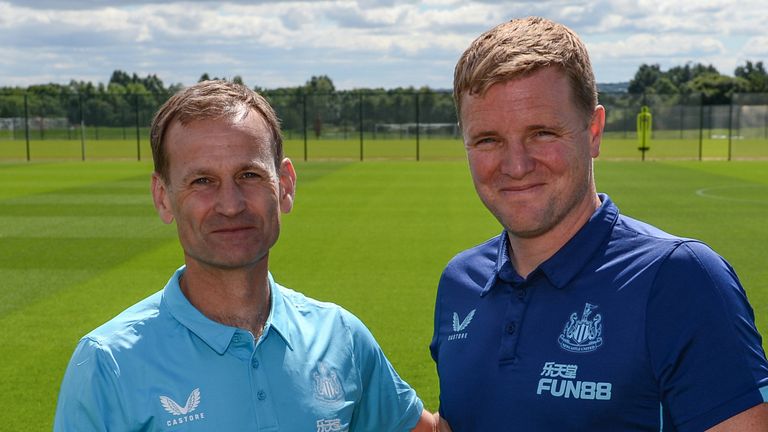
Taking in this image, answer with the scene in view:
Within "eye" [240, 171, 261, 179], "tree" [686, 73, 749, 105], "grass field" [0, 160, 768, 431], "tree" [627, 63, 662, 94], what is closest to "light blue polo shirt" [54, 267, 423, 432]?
"eye" [240, 171, 261, 179]

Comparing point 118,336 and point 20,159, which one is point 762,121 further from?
point 118,336

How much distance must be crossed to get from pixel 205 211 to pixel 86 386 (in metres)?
0.61

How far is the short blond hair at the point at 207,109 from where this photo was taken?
8.79ft

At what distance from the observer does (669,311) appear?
2.45 meters

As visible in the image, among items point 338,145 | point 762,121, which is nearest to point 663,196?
point 338,145

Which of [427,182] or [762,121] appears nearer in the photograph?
[427,182]

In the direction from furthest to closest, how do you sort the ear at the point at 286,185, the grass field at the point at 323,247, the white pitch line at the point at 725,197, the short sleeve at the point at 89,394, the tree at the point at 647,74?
1. the tree at the point at 647,74
2. the white pitch line at the point at 725,197
3. the grass field at the point at 323,247
4. the ear at the point at 286,185
5. the short sleeve at the point at 89,394

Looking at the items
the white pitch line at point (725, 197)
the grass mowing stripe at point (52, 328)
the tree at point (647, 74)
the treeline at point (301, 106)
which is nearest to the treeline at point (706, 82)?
the tree at point (647, 74)

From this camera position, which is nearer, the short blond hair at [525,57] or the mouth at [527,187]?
the short blond hair at [525,57]

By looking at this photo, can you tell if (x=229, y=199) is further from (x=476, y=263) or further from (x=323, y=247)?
(x=323, y=247)

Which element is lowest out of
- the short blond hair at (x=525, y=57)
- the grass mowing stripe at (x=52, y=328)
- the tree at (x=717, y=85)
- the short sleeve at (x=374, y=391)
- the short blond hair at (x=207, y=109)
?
the grass mowing stripe at (x=52, y=328)

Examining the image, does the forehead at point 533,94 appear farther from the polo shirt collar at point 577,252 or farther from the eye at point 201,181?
the eye at point 201,181

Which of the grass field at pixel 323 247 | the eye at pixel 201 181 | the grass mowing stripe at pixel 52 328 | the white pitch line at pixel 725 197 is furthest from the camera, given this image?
the white pitch line at pixel 725 197

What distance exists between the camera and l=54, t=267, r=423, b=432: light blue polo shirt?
252 cm
